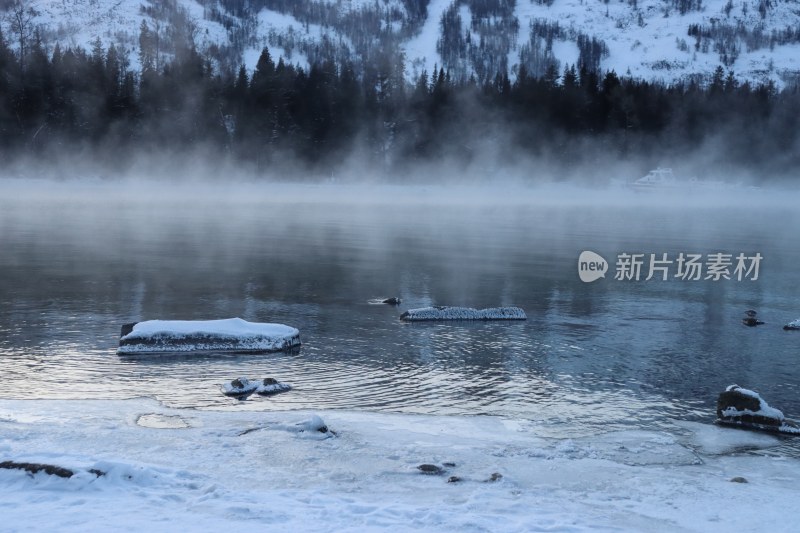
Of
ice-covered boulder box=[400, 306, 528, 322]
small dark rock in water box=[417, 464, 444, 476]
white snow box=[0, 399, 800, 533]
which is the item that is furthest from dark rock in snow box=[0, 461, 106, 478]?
ice-covered boulder box=[400, 306, 528, 322]

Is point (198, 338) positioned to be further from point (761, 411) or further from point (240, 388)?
point (761, 411)

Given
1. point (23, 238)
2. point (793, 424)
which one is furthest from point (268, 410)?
point (23, 238)

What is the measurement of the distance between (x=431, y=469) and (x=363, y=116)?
102303mm

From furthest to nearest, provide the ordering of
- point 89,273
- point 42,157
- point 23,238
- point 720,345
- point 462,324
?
point 42,157, point 23,238, point 89,273, point 462,324, point 720,345

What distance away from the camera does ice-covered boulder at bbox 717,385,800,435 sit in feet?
42.0

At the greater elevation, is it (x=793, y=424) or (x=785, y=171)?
(x=785, y=171)

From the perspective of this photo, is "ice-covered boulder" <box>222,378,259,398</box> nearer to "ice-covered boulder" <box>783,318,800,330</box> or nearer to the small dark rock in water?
the small dark rock in water

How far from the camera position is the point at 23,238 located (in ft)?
127

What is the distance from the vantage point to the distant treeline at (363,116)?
99.4 metres

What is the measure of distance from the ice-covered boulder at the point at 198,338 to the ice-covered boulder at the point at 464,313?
14.4ft

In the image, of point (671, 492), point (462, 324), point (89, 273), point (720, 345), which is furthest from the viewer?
point (89, 273)

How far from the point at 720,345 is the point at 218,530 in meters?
13.6

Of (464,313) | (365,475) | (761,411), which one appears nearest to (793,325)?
(464,313)

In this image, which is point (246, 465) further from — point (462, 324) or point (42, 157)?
point (42, 157)
